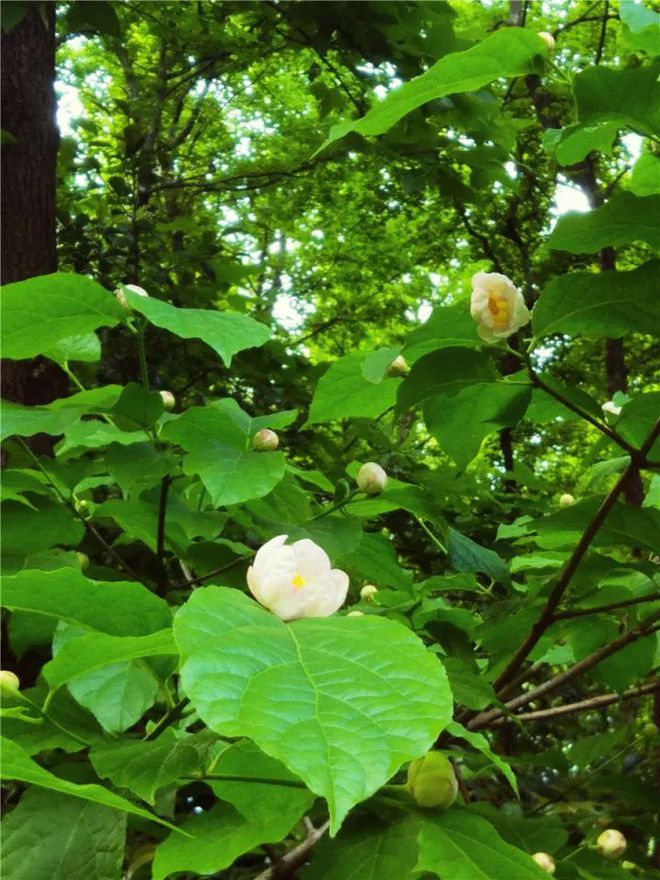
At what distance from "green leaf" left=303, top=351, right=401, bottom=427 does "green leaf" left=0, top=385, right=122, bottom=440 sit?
0.85ft

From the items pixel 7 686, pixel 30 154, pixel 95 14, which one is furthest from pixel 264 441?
pixel 30 154

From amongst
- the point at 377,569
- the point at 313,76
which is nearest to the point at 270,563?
the point at 377,569

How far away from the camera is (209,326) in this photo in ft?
2.89

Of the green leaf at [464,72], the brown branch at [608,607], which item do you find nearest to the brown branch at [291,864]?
the brown branch at [608,607]

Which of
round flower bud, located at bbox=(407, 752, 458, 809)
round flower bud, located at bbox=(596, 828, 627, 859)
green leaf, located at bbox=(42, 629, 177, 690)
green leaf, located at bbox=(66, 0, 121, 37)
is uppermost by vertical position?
green leaf, located at bbox=(66, 0, 121, 37)

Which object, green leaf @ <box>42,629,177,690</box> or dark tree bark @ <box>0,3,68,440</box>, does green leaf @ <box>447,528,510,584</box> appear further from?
dark tree bark @ <box>0,3,68,440</box>

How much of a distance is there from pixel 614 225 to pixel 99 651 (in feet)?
1.87

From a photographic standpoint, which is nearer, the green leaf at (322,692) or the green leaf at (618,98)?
the green leaf at (322,692)

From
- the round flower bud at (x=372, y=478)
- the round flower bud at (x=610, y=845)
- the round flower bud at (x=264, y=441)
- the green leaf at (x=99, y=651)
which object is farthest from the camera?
the round flower bud at (x=610, y=845)

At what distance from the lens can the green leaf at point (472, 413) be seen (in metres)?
0.95

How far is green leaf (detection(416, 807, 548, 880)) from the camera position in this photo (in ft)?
2.04

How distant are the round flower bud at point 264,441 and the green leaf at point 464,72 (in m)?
0.36

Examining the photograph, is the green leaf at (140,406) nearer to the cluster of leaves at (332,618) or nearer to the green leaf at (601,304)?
the cluster of leaves at (332,618)

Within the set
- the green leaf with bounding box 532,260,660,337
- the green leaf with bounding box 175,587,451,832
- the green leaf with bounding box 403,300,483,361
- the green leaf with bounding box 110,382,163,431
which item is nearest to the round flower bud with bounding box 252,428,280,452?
the green leaf with bounding box 110,382,163,431
